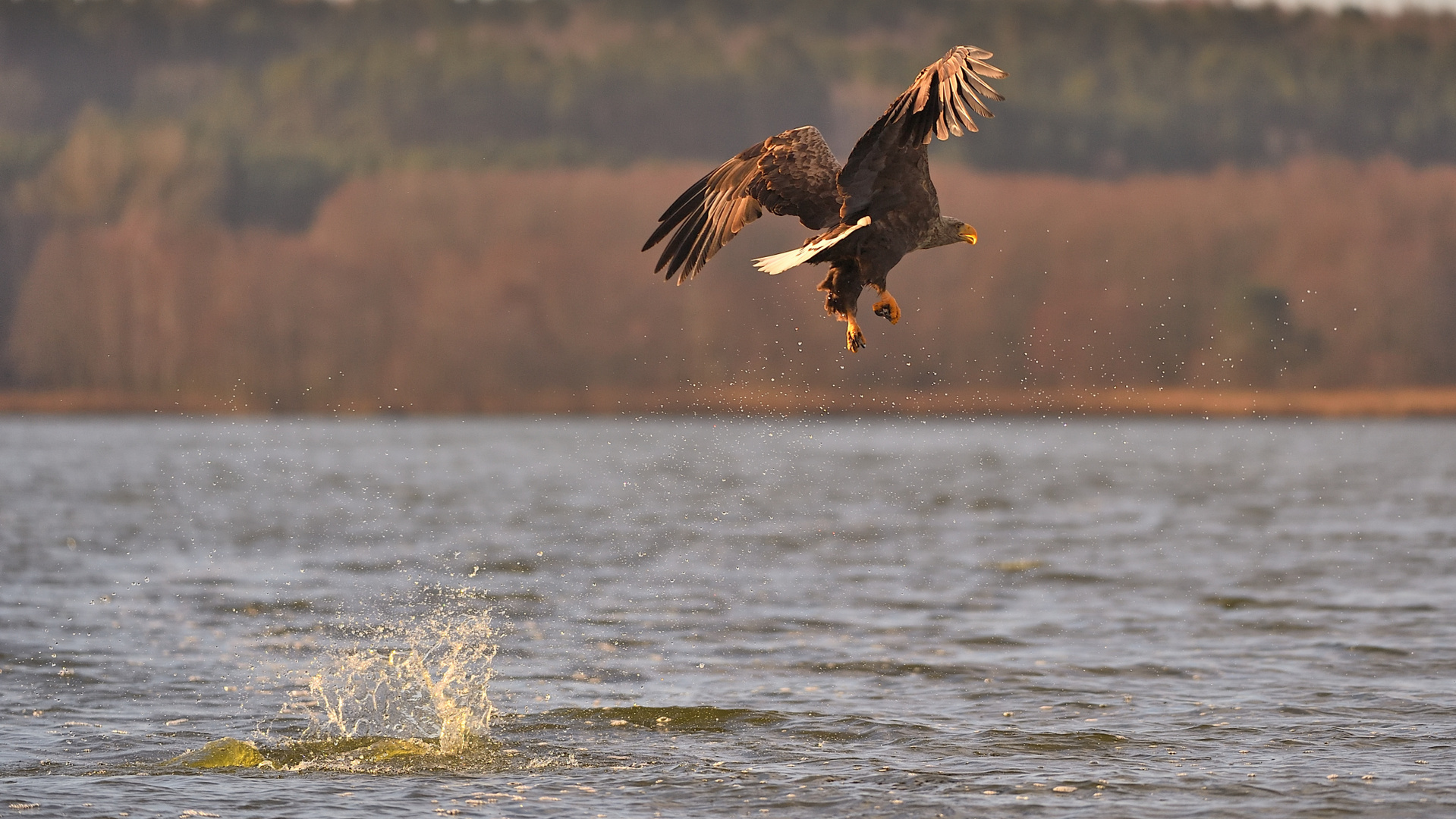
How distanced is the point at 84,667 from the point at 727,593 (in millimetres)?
10003

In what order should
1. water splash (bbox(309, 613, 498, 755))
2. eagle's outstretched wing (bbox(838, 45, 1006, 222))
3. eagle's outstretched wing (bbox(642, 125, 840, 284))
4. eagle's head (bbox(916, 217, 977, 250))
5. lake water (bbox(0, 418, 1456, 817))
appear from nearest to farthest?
1. eagle's outstretched wing (bbox(838, 45, 1006, 222))
2. eagle's head (bbox(916, 217, 977, 250))
3. eagle's outstretched wing (bbox(642, 125, 840, 284))
4. lake water (bbox(0, 418, 1456, 817))
5. water splash (bbox(309, 613, 498, 755))

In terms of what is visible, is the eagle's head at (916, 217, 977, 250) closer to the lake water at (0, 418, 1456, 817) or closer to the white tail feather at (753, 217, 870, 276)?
the white tail feather at (753, 217, 870, 276)

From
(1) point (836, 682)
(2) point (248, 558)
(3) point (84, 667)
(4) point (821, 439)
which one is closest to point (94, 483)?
(2) point (248, 558)

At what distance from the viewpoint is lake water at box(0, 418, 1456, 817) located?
1205 cm

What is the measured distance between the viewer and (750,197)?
11.8 metres

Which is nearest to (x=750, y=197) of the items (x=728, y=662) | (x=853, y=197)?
(x=853, y=197)

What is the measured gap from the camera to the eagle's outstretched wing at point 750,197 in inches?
449

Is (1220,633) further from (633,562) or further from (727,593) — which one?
(633,562)

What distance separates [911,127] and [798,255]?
1046 millimetres

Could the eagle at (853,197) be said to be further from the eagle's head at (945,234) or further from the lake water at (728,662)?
the lake water at (728,662)

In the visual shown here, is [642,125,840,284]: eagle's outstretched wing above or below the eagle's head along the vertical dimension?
above

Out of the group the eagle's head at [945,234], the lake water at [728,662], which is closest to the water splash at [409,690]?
the lake water at [728,662]

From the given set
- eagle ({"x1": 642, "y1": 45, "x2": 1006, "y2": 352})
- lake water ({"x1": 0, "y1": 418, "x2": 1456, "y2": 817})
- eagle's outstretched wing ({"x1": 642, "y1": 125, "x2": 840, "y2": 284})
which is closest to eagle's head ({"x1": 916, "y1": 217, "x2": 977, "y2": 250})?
eagle ({"x1": 642, "y1": 45, "x2": 1006, "y2": 352})

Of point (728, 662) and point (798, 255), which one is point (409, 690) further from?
point (798, 255)
